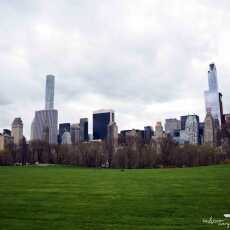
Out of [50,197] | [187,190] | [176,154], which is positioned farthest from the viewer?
[176,154]

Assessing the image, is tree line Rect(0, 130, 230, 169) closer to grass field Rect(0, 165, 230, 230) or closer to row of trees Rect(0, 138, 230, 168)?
row of trees Rect(0, 138, 230, 168)

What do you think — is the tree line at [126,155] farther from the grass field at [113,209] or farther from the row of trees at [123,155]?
the grass field at [113,209]

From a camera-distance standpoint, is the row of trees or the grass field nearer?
the grass field

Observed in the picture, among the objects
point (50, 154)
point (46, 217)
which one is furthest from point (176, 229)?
point (50, 154)

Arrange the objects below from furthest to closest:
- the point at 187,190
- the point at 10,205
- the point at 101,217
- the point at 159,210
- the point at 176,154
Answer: the point at 176,154 → the point at 187,190 → the point at 10,205 → the point at 159,210 → the point at 101,217

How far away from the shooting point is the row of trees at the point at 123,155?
106750mm

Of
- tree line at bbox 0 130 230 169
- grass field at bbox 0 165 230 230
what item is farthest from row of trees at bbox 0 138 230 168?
grass field at bbox 0 165 230 230

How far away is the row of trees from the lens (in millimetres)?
106750

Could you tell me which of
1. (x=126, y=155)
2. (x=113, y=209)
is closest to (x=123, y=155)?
(x=126, y=155)

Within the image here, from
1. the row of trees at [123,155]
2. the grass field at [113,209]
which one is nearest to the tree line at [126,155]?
the row of trees at [123,155]

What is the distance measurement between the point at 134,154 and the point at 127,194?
9370cm

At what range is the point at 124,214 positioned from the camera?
1386cm

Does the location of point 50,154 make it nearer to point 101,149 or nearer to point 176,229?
point 101,149

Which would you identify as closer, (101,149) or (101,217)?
(101,217)
